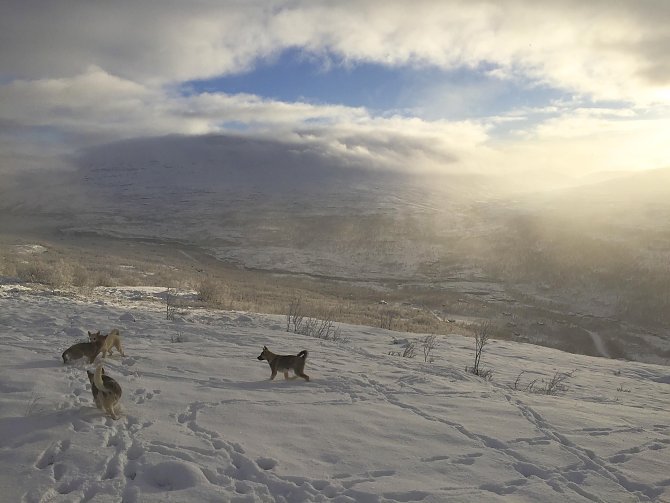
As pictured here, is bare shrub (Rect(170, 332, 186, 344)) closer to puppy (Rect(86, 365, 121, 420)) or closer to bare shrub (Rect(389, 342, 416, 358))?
puppy (Rect(86, 365, 121, 420))

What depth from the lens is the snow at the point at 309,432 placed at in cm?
465

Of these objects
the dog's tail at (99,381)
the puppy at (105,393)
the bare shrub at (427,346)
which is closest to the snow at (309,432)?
the puppy at (105,393)

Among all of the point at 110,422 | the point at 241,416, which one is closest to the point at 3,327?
the point at 110,422

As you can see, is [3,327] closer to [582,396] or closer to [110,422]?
[110,422]

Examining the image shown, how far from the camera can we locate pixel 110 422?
5684 millimetres

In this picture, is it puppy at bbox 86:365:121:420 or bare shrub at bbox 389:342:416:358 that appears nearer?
puppy at bbox 86:365:121:420

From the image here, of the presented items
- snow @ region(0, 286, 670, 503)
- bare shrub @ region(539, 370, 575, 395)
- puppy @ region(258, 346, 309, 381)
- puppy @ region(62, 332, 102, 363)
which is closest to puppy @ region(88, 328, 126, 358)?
puppy @ region(62, 332, 102, 363)

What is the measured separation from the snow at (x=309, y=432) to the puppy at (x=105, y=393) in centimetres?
15

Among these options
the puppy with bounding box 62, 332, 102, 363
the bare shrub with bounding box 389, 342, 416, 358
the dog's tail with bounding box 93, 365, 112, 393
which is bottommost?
the bare shrub with bounding box 389, 342, 416, 358

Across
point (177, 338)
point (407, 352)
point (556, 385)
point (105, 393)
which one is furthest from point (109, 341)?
point (556, 385)

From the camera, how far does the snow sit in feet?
15.3

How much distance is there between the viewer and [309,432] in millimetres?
5945

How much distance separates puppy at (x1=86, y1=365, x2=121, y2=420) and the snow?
152 mm

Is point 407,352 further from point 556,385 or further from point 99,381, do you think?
point 99,381
